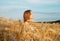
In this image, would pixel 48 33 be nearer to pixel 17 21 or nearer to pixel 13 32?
pixel 17 21

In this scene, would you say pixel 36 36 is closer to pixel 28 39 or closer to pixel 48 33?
pixel 28 39

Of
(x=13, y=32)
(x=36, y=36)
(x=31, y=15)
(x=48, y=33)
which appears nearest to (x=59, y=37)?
(x=48, y=33)

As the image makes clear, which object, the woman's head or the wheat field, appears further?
the woman's head

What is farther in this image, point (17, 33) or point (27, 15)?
point (27, 15)

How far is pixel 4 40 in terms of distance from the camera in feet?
14.1

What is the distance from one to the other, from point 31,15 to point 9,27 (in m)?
1.52

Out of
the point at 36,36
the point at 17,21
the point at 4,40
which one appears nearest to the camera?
the point at 4,40

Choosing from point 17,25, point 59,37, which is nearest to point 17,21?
point 17,25

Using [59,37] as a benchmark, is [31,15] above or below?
above

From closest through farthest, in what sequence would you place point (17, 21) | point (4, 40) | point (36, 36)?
point (4, 40), point (36, 36), point (17, 21)

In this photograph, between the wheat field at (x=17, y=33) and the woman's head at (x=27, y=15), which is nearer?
the wheat field at (x=17, y=33)

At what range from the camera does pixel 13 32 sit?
4.48 meters

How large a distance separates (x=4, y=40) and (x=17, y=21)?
93 cm

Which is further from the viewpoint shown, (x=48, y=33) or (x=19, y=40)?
(x=48, y=33)
